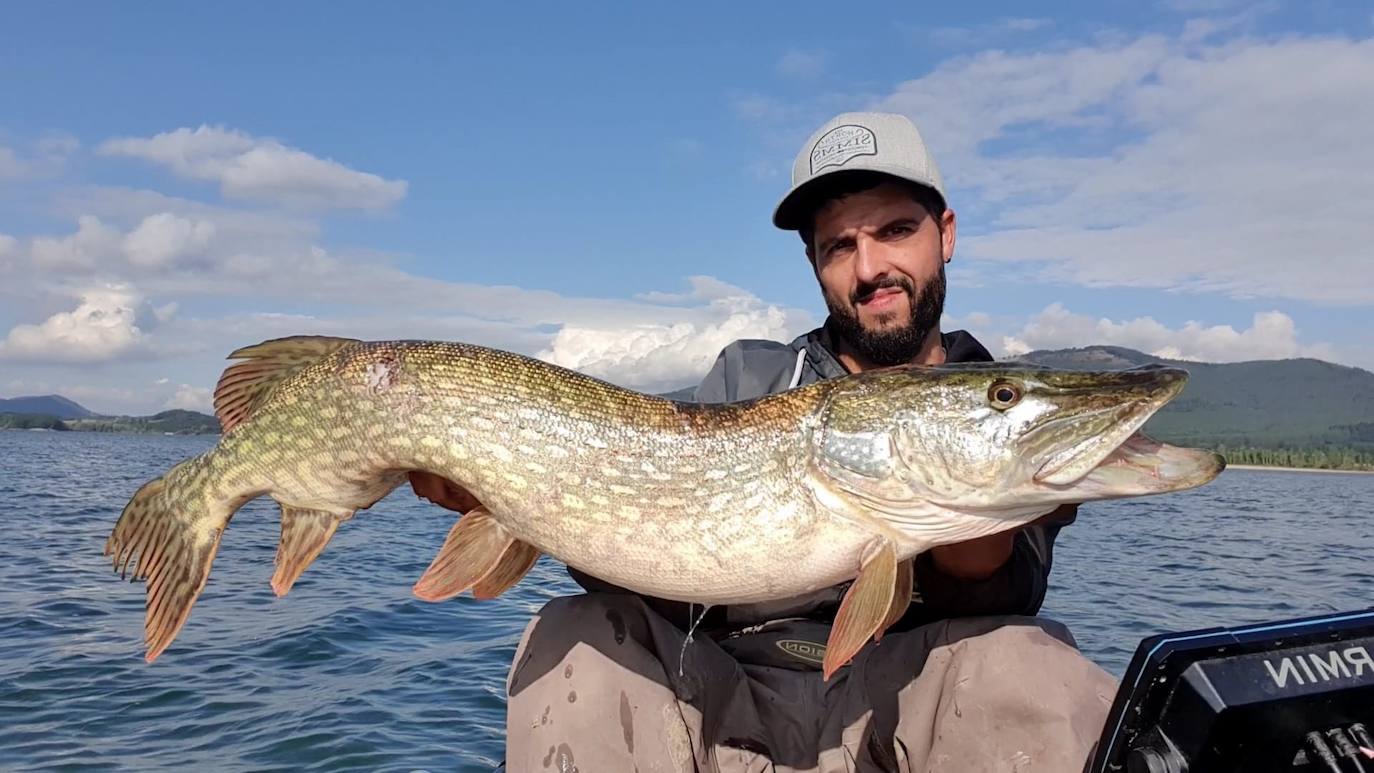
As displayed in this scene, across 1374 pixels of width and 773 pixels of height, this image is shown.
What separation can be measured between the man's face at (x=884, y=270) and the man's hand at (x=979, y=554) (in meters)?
1.01

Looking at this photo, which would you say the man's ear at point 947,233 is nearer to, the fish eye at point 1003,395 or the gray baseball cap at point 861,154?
the gray baseball cap at point 861,154

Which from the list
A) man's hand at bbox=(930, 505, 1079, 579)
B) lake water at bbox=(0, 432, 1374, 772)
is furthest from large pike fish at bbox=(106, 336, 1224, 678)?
lake water at bbox=(0, 432, 1374, 772)

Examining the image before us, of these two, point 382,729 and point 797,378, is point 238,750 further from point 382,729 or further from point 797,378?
point 797,378

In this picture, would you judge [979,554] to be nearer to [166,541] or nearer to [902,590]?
[902,590]

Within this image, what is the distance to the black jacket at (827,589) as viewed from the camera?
301 centimetres

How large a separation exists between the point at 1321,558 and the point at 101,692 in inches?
693

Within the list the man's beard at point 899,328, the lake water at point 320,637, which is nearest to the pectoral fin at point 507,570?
the man's beard at point 899,328

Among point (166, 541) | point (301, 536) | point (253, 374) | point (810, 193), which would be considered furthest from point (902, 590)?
point (166, 541)

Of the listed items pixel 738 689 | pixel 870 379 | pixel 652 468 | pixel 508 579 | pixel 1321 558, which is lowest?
pixel 1321 558

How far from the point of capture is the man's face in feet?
12.0

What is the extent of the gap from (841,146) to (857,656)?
191 centimetres

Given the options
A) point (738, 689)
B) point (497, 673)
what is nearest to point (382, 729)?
point (497, 673)

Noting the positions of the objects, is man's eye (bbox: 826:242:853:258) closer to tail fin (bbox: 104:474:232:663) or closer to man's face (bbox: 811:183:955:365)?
man's face (bbox: 811:183:955:365)

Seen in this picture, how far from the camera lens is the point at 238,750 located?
523cm
